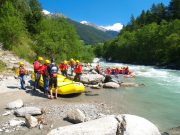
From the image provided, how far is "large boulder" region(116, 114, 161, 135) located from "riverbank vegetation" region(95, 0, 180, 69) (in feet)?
187

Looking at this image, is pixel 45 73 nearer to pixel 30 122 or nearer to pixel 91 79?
pixel 30 122

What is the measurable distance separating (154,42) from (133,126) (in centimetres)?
7976

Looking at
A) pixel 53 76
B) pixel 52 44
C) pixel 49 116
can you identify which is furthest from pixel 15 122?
pixel 52 44

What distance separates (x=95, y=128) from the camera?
875 centimetres

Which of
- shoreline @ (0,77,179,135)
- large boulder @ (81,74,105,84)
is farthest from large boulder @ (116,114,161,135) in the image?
large boulder @ (81,74,105,84)

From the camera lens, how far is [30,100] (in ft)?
55.8

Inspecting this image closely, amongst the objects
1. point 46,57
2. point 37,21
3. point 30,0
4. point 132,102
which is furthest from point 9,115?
point 30,0

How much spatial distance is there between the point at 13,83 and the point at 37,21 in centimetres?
3137

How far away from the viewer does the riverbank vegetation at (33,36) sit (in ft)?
122

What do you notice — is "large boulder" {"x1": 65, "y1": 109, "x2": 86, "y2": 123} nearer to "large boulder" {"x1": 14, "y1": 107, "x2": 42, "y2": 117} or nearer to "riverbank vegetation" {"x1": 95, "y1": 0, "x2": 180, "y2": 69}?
"large boulder" {"x1": 14, "y1": 107, "x2": 42, "y2": 117}

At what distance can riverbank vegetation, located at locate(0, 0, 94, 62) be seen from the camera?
37.1 meters

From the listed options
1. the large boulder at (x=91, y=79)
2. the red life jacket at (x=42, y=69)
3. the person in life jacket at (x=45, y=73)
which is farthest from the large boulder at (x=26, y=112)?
the large boulder at (x=91, y=79)

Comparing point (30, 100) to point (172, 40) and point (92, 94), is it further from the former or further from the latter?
point (172, 40)

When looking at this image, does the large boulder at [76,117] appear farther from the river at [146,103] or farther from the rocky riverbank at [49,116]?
the river at [146,103]
